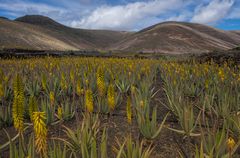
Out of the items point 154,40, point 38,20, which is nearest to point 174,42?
point 154,40

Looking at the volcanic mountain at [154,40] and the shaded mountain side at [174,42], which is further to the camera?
the shaded mountain side at [174,42]

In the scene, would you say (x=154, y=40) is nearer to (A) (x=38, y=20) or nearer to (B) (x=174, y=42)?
(B) (x=174, y=42)

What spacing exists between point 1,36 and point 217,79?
265 ft

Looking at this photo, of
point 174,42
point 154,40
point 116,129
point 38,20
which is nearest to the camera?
point 116,129

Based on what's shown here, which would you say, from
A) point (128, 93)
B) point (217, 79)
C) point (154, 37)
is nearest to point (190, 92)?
point (217, 79)

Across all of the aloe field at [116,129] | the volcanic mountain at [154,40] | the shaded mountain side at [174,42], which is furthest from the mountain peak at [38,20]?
the aloe field at [116,129]

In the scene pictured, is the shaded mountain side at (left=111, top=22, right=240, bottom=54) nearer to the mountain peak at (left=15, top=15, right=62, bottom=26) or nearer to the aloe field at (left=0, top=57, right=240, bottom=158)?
the mountain peak at (left=15, top=15, right=62, bottom=26)

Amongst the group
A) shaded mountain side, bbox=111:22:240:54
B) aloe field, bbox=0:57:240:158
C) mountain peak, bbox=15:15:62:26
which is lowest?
aloe field, bbox=0:57:240:158

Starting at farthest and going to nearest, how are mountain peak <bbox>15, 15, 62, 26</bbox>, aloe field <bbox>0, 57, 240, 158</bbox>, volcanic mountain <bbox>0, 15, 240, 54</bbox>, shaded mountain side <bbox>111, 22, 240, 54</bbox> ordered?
mountain peak <bbox>15, 15, 62, 26</bbox> < shaded mountain side <bbox>111, 22, 240, 54</bbox> < volcanic mountain <bbox>0, 15, 240, 54</bbox> < aloe field <bbox>0, 57, 240, 158</bbox>

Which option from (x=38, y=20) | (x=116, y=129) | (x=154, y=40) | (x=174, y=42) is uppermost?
(x=38, y=20)

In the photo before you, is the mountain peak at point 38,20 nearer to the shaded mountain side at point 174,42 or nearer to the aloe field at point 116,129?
the shaded mountain side at point 174,42

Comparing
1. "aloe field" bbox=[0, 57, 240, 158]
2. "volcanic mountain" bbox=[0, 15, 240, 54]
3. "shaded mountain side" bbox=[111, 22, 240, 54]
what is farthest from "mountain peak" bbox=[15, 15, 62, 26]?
"aloe field" bbox=[0, 57, 240, 158]

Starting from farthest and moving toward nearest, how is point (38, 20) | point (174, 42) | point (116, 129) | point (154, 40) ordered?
point (38, 20), point (154, 40), point (174, 42), point (116, 129)

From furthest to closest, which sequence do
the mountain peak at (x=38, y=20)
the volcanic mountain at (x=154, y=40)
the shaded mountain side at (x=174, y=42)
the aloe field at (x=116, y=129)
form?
the mountain peak at (x=38, y=20)
the shaded mountain side at (x=174, y=42)
the volcanic mountain at (x=154, y=40)
the aloe field at (x=116, y=129)
